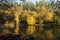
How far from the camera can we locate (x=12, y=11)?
34.6 m

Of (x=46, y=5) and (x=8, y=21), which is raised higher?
(x=46, y=5)

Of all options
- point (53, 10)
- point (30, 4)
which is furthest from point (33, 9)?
point (53, 10)

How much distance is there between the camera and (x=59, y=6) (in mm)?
39344

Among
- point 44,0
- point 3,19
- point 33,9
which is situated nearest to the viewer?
point 3,19

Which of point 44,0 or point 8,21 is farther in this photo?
point 44,0

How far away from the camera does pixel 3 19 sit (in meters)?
33.6

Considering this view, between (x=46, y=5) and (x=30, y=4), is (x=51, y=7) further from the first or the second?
(x=30, y=4)

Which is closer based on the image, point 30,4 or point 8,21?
point 8,21

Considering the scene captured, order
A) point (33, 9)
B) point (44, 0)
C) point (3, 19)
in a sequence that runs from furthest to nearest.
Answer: point (44, 0) < point (33, 9) < point (3, 19)

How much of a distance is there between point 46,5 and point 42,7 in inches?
74.1

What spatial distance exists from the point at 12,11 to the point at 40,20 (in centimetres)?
485

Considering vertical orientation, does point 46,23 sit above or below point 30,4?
below

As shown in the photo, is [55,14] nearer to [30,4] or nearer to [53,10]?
[53,10]

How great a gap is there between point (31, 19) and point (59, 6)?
7783mm
